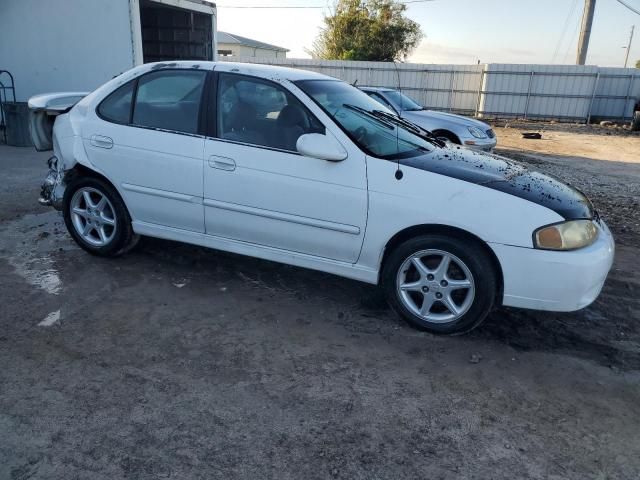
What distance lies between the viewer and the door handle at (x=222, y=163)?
377cm

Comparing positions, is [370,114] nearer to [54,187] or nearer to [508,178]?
[508,178]

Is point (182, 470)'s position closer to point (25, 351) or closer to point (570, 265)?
point (25, 351)

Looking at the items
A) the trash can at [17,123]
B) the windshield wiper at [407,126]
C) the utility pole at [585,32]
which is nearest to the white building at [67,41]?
the trash can at [17,123]

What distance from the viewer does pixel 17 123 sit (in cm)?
1045

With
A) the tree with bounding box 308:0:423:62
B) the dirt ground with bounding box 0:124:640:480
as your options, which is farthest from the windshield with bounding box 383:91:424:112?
the tree with bounding box 308:0:423:62

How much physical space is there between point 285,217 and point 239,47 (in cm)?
4474

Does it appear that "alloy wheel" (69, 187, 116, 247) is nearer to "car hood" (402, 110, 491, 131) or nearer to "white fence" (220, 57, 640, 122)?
"car hood" (402, 110, 491, 131)

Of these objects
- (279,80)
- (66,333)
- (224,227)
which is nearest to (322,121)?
(279,80)

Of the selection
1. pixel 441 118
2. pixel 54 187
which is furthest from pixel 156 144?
pixel 441 118

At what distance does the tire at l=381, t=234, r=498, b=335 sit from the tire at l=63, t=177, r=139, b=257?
2367 mm

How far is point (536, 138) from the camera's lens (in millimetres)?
17234

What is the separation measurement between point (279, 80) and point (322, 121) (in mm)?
545

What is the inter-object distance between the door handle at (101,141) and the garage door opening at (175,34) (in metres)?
10.2

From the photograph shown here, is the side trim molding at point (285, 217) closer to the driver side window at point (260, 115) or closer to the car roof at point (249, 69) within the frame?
the driver side window at point (260, 115)
